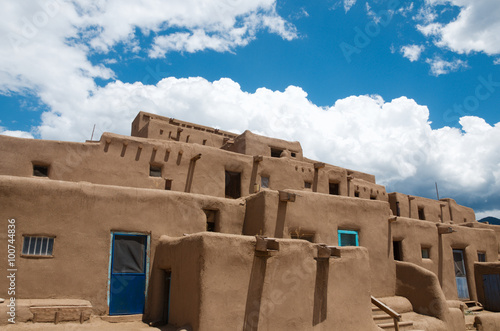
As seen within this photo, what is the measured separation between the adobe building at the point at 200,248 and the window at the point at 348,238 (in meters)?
0.05

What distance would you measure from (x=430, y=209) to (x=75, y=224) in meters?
25.0

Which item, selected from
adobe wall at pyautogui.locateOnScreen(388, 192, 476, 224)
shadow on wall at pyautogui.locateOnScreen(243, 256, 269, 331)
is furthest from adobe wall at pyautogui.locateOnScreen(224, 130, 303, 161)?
shadow on wall at pyautogui.locateOnScreen(243, 256, 269, 331)

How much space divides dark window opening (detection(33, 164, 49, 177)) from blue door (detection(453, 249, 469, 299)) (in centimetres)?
1798

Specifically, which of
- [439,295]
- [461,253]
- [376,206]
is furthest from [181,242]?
[461,253]

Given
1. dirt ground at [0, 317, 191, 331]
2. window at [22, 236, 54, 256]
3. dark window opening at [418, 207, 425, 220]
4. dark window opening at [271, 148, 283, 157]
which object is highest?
dark window opening at [271, 148, 283, 157]

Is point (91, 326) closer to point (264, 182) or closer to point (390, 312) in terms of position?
point (390, 312)

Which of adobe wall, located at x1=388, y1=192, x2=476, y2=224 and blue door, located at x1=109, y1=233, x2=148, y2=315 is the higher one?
adobe wall, located at x1=388, y1=192, x2=476, y2=224

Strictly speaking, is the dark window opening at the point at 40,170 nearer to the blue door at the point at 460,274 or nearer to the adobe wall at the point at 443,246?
the adobe wall at the point at 443,246

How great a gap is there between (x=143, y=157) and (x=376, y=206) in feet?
30.6

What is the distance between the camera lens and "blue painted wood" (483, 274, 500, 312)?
18.5m

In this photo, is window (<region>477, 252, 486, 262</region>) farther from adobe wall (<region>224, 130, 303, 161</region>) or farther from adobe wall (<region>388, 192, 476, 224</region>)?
adobe wall (<region>224, 130, 303, 161</region>)

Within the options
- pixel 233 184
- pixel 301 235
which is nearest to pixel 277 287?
pixel 301 235

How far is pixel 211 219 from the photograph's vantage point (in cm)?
1349

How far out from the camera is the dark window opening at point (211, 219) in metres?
13.4
